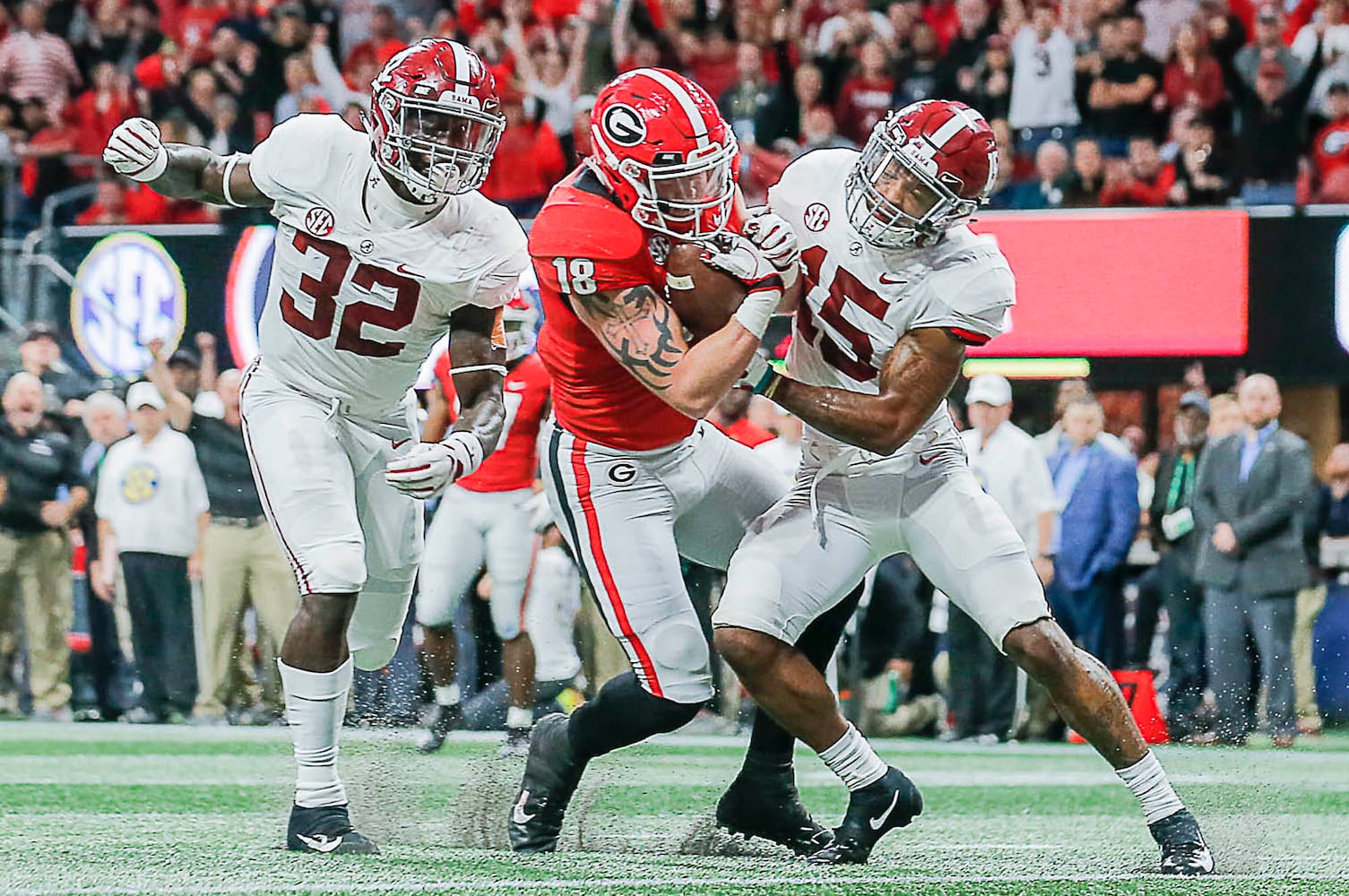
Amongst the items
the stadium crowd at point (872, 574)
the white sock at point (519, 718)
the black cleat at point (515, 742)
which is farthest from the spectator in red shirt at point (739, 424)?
the black cleat at point (515, 742)

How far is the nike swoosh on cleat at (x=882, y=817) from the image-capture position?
14.1 feet

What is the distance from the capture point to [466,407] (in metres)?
4.57

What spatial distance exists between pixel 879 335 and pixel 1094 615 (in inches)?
186

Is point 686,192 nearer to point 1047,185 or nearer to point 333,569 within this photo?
point 333,569

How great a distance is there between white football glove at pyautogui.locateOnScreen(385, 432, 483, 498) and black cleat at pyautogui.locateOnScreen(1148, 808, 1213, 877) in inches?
70.1

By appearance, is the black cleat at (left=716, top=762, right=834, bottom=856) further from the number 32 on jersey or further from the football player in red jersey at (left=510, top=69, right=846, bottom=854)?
the number 32 on jersey

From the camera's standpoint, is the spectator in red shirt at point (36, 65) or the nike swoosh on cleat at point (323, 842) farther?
the spectator in red shirt at point (36, 65)

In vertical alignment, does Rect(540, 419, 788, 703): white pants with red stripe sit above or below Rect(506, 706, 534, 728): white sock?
above

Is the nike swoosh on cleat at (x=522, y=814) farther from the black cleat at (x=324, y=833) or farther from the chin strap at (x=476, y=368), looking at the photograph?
the chin strap at (x=476, y=368)

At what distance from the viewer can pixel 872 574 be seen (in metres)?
8.76

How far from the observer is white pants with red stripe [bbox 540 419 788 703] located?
14.3 feet

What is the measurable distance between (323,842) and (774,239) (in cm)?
174

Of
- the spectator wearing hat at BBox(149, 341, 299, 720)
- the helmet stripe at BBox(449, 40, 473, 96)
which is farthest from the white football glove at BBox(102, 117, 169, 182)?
the spectator wearing hat at BBox(149, 341, 299, 720)

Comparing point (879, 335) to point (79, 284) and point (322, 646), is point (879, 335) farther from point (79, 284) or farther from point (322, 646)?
point (79, 284)
